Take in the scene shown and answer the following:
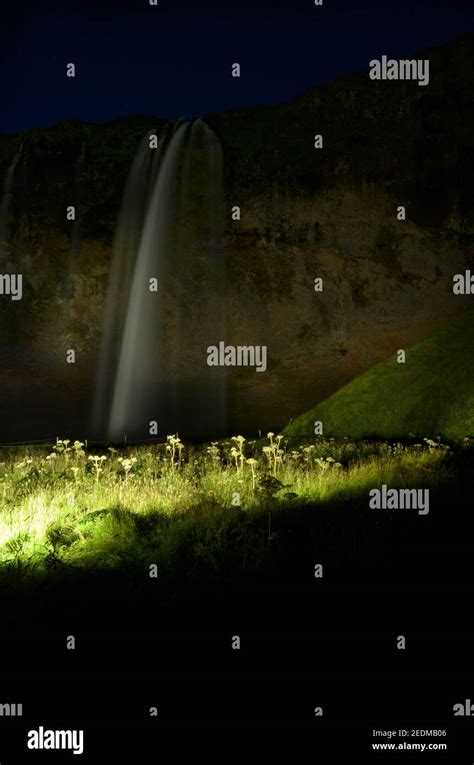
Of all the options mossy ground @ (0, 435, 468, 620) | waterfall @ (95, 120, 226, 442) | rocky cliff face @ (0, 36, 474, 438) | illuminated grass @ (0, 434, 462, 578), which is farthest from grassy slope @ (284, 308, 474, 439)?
waterfall @ (95, 120, 226, 442)

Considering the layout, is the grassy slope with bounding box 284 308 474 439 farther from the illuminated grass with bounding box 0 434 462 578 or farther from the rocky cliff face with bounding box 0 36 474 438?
the rocky cliff face with bounding box 0 36 474 438

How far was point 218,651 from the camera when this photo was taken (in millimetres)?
4777

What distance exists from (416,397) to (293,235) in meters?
14.0

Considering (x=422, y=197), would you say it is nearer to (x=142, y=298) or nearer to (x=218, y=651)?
(x=142, y=298)

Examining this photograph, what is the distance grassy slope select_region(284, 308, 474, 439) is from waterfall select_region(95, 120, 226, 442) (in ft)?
31.7

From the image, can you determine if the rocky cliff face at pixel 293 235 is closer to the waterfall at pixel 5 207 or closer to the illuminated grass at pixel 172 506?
the waterfall at pixel 5 207

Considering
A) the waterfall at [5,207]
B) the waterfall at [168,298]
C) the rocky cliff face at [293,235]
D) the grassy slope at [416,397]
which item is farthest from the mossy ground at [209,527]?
the waterfall at [5,207]

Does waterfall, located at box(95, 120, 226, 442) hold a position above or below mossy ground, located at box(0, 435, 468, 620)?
above

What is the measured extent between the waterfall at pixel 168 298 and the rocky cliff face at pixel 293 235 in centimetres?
73

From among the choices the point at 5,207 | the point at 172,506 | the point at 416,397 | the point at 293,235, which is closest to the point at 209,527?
the point at 172,506

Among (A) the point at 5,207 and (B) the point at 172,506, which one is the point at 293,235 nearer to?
(A) the point at 5,207

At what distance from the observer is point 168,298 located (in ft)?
100

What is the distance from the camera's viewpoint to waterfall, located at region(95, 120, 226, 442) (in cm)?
2844

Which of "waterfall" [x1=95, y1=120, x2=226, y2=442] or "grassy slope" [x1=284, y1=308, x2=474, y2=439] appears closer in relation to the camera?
"grassy slope" [x1=284, y1=308, x2=474, y2=439]
